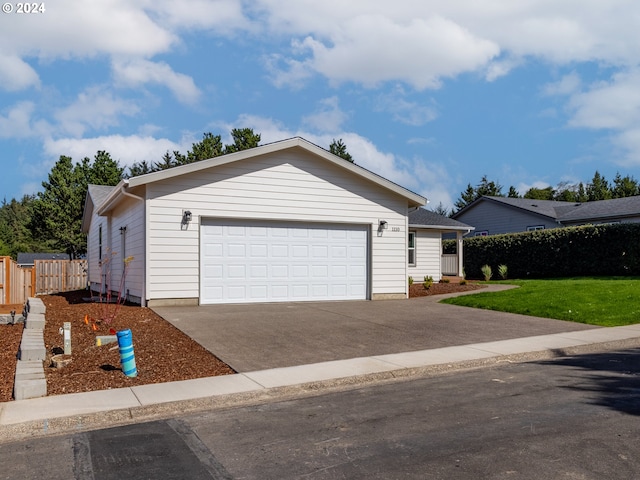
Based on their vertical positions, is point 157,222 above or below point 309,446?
above

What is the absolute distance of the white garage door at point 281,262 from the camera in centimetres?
1570

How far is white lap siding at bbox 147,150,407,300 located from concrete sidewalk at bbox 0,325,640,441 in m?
7.65

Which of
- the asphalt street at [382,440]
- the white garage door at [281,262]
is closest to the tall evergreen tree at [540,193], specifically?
the white garage door at [281,262]

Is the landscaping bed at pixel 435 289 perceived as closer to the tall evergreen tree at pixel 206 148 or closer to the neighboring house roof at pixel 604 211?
the neighboring house roof at pixel 604 211

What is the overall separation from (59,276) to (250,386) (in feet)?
73.8

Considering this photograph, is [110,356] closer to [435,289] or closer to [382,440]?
[382,440]

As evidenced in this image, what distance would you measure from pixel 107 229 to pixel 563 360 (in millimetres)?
18459

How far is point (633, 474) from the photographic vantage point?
172 inches

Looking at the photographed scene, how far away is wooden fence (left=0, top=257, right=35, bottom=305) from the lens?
48.9 ft

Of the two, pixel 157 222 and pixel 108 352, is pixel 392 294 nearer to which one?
pixel 157 222

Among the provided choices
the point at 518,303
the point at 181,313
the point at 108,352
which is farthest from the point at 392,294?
the point at 108,352

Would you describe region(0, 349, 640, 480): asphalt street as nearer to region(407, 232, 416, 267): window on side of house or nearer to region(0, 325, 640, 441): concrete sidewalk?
region(0, 325, 640, 441): concrete sidewalk

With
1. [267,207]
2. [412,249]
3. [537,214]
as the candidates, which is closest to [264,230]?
[267,207]

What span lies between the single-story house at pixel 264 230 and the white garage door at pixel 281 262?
0.09 feet
